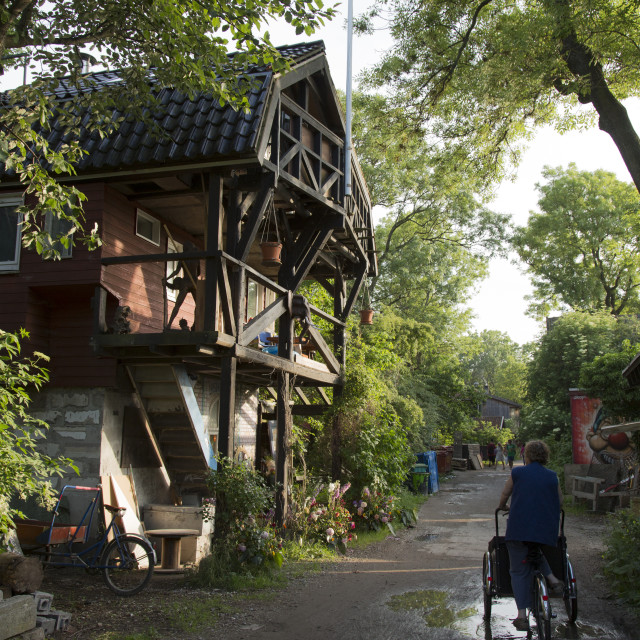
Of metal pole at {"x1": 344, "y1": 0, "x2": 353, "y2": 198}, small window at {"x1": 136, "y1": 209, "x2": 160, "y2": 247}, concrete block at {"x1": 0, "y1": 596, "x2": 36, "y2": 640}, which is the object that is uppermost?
metal pole at {"x1": 344, "y1": 0, "x2": 353, "y2": 198}

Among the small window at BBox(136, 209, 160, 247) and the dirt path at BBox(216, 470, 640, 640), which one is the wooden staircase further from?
the dirt path at BBox(216, 470, 640, 640)

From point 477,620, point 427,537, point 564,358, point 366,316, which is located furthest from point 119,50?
point 564,358

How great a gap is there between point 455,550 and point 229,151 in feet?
27.4

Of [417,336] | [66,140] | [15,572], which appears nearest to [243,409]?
[66,140]

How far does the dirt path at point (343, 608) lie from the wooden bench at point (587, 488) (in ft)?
24.0

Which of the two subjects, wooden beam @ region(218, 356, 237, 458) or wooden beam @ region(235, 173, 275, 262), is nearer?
wooden beam @ region(218, 356, 237, 458)

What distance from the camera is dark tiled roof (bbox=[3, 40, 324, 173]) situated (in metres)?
9.84

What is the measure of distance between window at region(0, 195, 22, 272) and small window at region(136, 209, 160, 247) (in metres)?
1.93

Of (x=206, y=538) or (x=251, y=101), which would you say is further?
(x=206, y=538)

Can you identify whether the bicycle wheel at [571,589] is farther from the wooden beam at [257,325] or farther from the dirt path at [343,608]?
the wooden beam at [257,325]

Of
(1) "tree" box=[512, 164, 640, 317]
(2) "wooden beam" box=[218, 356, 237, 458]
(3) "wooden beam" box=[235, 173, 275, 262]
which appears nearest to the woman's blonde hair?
(2) "wooden beam" box=[218, 356, 237, 458]

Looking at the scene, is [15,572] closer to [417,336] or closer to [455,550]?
Answer: [455,550]

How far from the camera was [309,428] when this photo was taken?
17.9 meters

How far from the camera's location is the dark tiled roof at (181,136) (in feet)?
32.3
